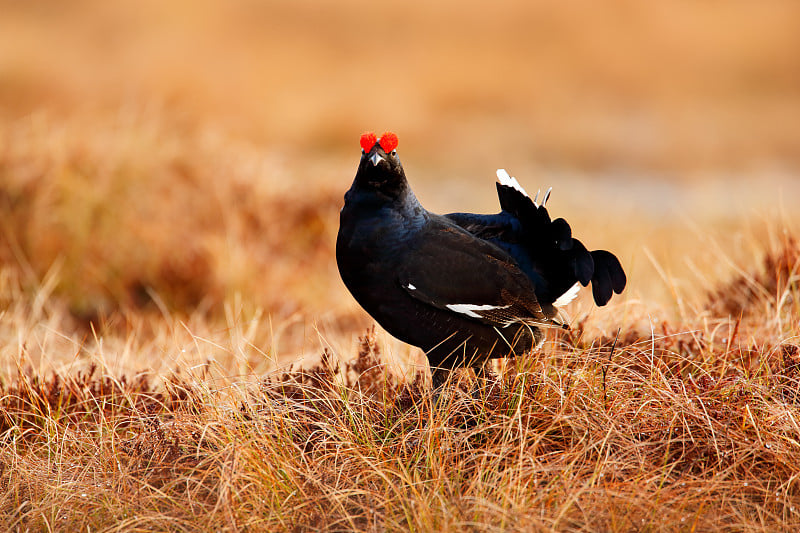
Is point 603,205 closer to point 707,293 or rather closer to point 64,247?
point 707,293

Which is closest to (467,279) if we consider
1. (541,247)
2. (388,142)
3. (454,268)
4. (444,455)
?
(454,268)

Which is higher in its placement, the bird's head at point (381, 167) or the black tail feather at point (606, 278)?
the bird's head at point (381, 167)

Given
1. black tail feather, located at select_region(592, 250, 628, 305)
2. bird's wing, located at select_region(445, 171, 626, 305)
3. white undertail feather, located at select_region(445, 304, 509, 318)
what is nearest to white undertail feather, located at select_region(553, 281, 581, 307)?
bird's wing, located at select_region(445, 171, 626, 305)

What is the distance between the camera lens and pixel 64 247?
613 centimetres

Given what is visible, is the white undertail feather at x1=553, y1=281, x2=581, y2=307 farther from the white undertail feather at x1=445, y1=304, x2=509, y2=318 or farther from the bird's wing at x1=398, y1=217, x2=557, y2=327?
the white undertail feather at x1=445, y1=304, x2=509, y2=318

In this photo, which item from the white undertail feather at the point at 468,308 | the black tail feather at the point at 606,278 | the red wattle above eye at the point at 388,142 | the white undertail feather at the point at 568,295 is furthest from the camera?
the white undertail feather at the point at 568,295

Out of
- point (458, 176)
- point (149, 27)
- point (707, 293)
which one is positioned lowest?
point (458, 176)

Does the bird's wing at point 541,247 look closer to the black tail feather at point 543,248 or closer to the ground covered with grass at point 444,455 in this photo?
the black tail feather at point 543,248

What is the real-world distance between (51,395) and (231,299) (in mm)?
2392

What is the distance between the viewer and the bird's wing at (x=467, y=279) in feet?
10.1

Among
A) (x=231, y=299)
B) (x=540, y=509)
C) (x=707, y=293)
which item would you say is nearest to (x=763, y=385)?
(x=540, y=509)

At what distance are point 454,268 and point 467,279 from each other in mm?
75

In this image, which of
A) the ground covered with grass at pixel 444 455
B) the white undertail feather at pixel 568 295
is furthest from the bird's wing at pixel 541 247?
the ground covered with grass at pixel 444 455

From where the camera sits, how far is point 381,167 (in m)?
3.07
